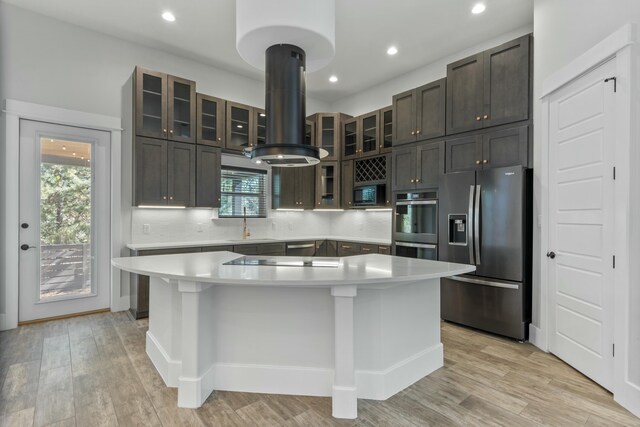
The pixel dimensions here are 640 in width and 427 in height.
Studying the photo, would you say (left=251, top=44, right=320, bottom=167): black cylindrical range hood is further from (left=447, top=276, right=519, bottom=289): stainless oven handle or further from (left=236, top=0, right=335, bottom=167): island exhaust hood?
(left=447, top=276, right=519, bottom=289): stainless oven handle

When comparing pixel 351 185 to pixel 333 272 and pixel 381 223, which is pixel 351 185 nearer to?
pixel 381 223

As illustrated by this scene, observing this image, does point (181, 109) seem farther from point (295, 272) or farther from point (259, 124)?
point (295, 272)

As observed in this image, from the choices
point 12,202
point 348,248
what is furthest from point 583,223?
point 12,202

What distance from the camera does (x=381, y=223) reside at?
543cm

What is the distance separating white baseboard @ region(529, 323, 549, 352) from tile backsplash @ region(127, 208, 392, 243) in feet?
7.95

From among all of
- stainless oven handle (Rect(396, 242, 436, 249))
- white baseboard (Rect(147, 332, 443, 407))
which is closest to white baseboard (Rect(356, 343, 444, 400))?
white baseboard (Rect(147, 332, 443, 407))

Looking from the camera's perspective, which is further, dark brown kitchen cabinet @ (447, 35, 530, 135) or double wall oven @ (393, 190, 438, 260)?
double wall oven @ (393, 190, 438, 260)

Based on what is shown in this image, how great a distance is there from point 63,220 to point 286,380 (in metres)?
3.39

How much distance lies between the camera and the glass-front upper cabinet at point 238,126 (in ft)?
15.6

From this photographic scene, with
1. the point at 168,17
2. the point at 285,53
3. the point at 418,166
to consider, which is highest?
the point at 168,17

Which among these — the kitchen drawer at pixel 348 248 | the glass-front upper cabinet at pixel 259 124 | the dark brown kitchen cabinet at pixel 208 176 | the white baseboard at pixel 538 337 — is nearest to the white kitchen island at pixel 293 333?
the white baseboard at pixel 538 337

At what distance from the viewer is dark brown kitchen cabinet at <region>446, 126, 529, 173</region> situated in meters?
3.29

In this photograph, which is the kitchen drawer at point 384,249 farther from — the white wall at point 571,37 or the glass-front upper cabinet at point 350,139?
the white wall at point 571,37

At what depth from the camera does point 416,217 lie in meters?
4.15
